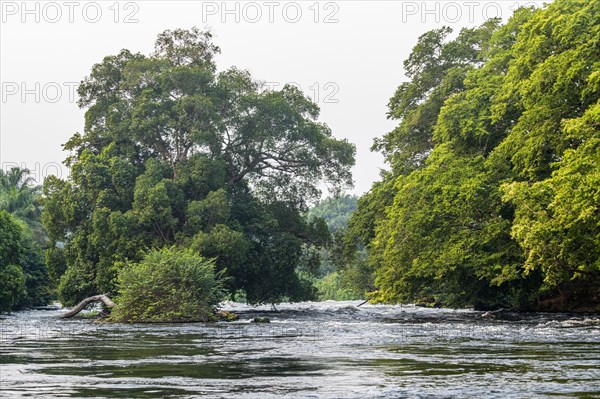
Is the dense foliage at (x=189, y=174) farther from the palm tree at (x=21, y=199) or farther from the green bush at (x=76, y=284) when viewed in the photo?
the palm tree at (x=21, y=199)

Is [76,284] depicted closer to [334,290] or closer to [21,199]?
[21,199]

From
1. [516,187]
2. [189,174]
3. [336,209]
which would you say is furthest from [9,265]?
[336,209]

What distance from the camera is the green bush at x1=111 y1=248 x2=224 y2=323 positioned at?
34125 mm

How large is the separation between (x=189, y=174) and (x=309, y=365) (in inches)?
1387

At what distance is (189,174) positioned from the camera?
4903cm

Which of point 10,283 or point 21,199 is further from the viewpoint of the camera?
point 21,199

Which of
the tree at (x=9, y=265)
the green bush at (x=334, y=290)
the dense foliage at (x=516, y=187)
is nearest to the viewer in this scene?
the dense foliage at (x=516, y=187)

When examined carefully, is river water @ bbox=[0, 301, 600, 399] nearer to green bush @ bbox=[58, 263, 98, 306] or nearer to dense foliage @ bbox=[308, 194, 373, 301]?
green bush @ bbox=[58, 263, 98, 306]

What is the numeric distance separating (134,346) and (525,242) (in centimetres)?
1435

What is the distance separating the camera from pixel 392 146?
52844 mm

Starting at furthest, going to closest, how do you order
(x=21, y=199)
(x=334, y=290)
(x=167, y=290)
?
(x=334, y=290)
(x=21, y=199)
(x=167, y=290)

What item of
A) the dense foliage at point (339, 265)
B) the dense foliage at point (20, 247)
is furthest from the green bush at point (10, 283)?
the dense foliage at point (339, 265)

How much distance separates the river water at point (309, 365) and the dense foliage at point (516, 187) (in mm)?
5404

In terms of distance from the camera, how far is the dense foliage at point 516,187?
28688 mm
